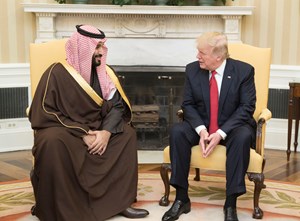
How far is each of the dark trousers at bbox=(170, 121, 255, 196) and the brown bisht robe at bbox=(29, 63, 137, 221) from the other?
277 mm

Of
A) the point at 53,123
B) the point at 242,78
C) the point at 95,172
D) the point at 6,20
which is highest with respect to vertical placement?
the point at 6,20

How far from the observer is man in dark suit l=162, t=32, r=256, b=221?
317 cm

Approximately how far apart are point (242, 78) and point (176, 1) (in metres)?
2.16

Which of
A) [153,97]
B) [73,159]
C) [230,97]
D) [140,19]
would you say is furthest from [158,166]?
[73,159]

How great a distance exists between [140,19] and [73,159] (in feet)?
8.58

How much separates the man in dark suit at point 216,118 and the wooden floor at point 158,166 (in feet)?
3.60

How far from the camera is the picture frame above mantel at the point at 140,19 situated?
5.11 metres

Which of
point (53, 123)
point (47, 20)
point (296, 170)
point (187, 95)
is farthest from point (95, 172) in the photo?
point (47, 20)

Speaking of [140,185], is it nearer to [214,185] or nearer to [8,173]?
[214,185]

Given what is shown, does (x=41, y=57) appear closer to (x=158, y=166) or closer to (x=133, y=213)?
(x=133, y=213)

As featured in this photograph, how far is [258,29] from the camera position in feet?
17.7

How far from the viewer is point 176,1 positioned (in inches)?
208

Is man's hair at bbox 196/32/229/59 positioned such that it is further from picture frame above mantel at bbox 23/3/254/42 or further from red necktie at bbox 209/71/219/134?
picture frame above mantel at bbox 23/3/254/42

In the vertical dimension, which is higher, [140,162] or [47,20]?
[47,20]
